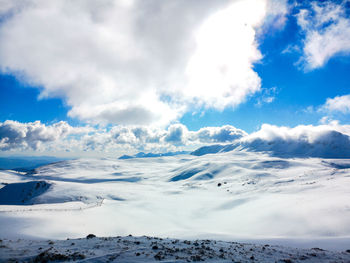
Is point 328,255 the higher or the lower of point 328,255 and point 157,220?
the higher

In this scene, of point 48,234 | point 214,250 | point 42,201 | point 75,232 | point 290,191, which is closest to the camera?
point 214,250

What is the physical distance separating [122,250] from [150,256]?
2.30 m

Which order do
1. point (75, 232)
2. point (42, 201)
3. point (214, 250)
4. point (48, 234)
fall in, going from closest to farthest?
point (214, 250) < point (48, 234) < point (75, 232) < point (42, 201)

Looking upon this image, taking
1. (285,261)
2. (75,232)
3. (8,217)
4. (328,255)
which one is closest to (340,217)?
(328,255)

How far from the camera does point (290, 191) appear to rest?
2013 inches

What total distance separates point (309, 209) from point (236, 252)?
24879mm

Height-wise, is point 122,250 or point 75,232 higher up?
point 122,250

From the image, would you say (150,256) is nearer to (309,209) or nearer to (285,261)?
(285,261)

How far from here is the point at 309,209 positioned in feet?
103

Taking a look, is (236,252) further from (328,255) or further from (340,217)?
(340,217)

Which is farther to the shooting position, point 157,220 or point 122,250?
point 157,220

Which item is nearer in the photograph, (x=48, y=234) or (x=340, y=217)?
(x=48, y=234)

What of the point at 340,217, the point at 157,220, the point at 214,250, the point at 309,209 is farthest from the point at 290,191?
the point at 214,250

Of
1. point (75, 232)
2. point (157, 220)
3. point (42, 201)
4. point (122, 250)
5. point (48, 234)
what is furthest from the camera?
point (42, 201)
